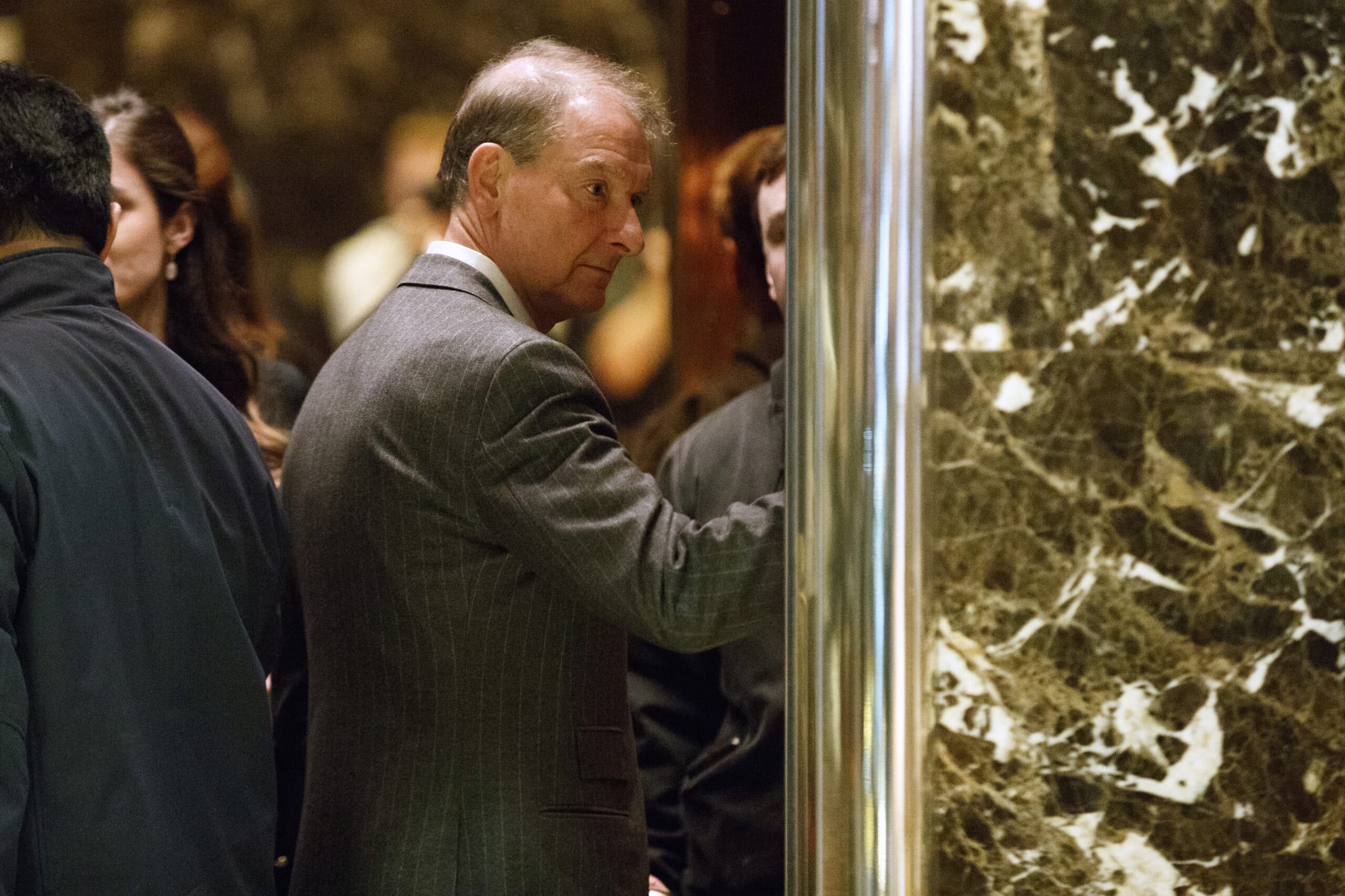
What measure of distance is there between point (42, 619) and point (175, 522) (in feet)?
0.55

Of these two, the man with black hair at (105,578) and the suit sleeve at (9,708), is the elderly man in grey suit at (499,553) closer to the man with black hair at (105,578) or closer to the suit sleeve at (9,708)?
the man with black hair at (105,578)

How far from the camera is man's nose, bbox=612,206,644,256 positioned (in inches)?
61.7

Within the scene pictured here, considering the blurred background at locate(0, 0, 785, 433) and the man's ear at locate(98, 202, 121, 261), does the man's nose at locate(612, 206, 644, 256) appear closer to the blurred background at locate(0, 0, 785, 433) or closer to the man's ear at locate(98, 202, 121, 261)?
the man's ear at locate(98, 202, 121, 261)

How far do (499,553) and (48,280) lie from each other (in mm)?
524

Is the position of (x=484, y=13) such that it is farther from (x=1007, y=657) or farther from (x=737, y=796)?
(x=1007, y=657)

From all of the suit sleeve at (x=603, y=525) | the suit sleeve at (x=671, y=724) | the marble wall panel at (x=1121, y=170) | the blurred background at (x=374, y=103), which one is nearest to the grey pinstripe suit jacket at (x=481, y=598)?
the suit sleeve at (x=603, y=525)

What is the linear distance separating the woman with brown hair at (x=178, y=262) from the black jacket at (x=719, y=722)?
0.70 meters

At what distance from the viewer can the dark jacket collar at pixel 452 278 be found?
58.6 inches

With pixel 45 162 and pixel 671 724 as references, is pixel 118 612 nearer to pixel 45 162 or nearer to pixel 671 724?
pixel 45 162

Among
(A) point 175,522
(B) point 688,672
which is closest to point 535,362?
(A) point 175,522

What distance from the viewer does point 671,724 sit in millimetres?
2068

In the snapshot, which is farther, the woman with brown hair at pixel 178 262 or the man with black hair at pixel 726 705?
the woman with brown hair at pixel 178 262

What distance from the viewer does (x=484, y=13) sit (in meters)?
3.24

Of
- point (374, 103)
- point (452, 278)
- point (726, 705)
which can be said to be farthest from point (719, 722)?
point (374, 103)
